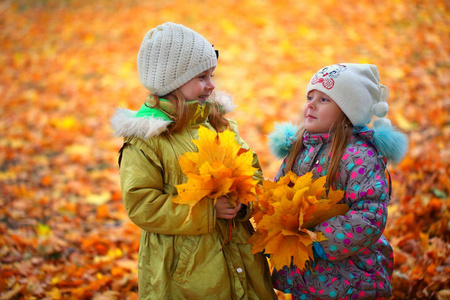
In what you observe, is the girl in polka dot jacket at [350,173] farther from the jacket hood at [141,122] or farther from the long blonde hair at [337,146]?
the jacket hood at [141,122]

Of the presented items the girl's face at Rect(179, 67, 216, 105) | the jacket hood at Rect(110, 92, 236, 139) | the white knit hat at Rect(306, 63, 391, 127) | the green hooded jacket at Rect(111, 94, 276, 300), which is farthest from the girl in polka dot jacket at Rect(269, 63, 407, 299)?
the jacket hood at Rect(110, 92, 236, 139)

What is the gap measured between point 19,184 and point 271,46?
5.65 meters

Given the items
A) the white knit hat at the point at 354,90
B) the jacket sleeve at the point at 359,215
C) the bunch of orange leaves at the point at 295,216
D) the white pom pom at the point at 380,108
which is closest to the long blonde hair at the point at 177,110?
the bunch of orange leaves at the point at 295,216

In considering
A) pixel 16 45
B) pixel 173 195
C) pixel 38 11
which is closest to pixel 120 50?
pixel 16 45

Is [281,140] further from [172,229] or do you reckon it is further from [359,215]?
[172,229]

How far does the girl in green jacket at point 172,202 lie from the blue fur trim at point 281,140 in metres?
0.42

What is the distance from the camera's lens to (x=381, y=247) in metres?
2.27

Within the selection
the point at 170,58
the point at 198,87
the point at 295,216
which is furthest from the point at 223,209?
the point at 170,58

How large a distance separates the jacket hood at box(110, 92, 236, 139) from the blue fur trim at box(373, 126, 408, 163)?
1.00 m

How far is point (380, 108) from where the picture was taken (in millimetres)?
2158

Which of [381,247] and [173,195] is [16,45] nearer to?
[173,195]

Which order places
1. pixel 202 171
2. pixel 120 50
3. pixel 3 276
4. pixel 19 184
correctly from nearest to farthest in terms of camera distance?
pixel 202 171
pixel 3 276
pixel 19 184
pixel 120 50

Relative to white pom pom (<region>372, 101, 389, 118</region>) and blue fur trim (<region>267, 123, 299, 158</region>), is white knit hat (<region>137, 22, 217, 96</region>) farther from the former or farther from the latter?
white pom pom (<region>372, 101, 389, 118</region>)

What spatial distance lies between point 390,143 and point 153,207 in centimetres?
128
